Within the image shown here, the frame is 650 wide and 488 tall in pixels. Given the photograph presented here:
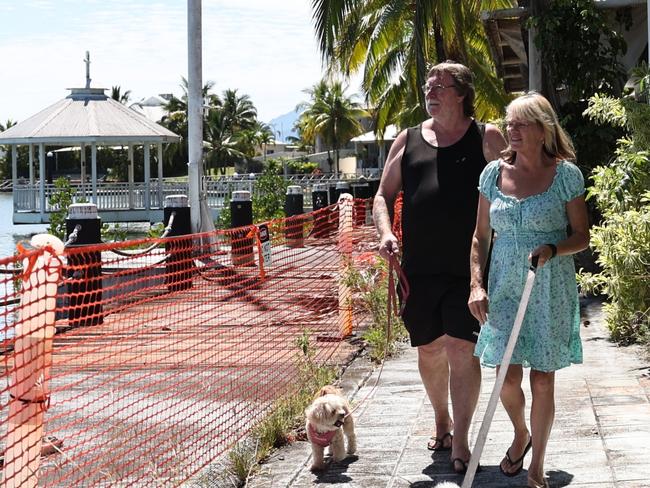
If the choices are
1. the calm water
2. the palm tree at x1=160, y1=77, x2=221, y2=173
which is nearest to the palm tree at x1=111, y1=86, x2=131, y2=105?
the palm tree at x1=160, y1=77, x2=221, y2=173

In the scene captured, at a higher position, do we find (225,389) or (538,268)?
(538,268)

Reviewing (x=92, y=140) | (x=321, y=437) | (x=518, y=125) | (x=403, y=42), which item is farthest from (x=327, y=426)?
(x=92, y=140)

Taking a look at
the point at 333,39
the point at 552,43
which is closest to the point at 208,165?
the point at 333,39

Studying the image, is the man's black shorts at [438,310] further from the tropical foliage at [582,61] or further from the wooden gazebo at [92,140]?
the wooden gazebo at [92,140]

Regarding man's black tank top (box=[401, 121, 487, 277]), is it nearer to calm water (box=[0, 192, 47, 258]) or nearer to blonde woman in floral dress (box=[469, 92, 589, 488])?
blonde woman in floral dress (box=[469, 92, 589, 488])

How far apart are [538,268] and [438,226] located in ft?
2.80

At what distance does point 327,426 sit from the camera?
5824 mm

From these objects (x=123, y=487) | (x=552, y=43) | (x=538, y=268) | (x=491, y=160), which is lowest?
(x=123, y=487)

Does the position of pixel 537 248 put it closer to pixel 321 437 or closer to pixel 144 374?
pixel 321 437

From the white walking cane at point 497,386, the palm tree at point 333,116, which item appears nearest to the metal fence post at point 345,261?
the white walking cane at point 497,386

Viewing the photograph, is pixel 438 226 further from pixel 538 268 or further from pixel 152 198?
pixel 152 198

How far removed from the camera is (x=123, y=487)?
18.9ft

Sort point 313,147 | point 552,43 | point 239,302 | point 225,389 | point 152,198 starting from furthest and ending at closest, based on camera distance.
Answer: point 313,147 < point 152,198 < point 552,43 < point 239,302 < point 225,389

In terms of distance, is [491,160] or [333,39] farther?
[333,39]
